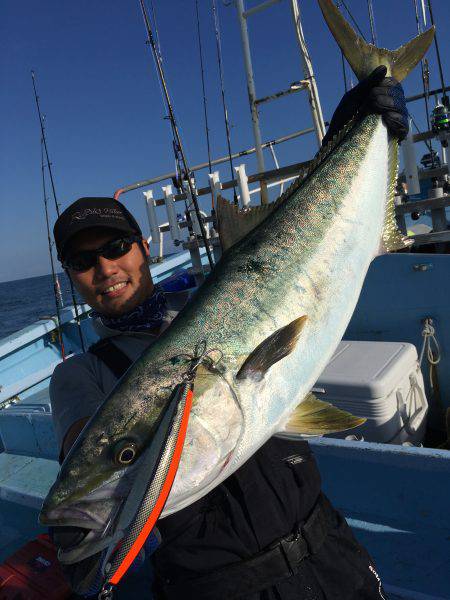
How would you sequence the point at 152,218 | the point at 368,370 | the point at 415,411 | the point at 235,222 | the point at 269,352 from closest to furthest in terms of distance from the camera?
the point at 269,352
the point at 235,222
the point at 368,370
the point at 415,411
the point at 152,218

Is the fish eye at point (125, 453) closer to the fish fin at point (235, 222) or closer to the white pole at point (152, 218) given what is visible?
the fish fin at point (235, 222)

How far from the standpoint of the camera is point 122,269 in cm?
181

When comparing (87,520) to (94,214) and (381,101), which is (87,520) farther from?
(381,101)

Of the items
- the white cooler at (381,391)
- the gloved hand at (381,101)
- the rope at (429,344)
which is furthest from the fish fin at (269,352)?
the rope at (429,344)

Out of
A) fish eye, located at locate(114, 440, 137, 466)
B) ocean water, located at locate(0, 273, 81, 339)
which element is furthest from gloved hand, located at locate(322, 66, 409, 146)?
ocean water, located at locate(0, 273, 81, 339)

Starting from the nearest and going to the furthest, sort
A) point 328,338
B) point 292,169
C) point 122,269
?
point 328,338 → point 122,269 → point 292,169

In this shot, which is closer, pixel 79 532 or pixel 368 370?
pixel 79 532

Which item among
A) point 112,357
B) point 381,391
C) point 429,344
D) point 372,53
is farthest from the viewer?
point 429,344

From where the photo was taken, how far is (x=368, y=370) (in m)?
3.10

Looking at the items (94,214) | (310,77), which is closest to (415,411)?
(94,214)

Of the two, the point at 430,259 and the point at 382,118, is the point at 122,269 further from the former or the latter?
the point at 430,259

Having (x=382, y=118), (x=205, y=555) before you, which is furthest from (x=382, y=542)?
(x=382, y=118)

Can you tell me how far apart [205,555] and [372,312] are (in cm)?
301

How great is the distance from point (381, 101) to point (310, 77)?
14.4 feet
